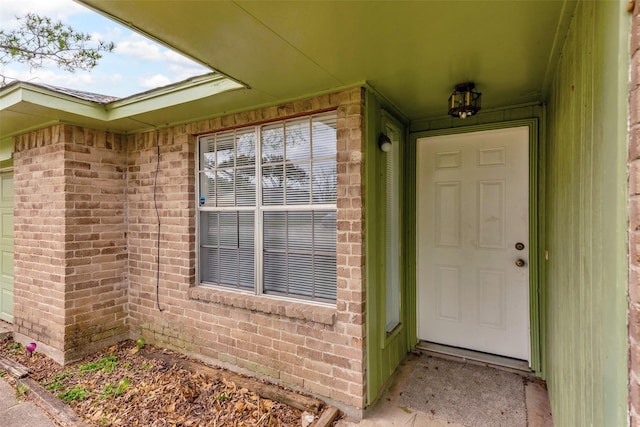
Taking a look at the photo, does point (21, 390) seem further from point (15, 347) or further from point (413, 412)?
point (413, 412)

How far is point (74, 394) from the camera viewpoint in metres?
2.70

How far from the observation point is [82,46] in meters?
3.28

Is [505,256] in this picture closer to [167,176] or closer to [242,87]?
[242,87]

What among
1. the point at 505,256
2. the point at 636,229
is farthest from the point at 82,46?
the point at 505,256

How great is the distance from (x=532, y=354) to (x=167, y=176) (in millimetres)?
3959

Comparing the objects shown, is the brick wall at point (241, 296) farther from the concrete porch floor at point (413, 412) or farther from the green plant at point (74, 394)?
the green plant at point (74, 394)

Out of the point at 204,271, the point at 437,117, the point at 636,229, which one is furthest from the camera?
the point at 204,271

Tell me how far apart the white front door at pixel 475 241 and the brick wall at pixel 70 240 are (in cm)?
344

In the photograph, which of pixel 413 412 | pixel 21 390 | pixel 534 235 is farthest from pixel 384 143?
pixel 21 390

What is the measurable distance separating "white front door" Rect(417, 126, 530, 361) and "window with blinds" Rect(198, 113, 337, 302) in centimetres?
122

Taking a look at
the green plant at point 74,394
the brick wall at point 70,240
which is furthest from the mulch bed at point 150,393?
the brick wall at point 70,240

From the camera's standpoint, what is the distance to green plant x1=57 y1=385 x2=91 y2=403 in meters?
2.66

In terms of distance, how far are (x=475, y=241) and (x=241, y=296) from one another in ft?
7.56

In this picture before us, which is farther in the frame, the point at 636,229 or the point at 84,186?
the point at 84,186
